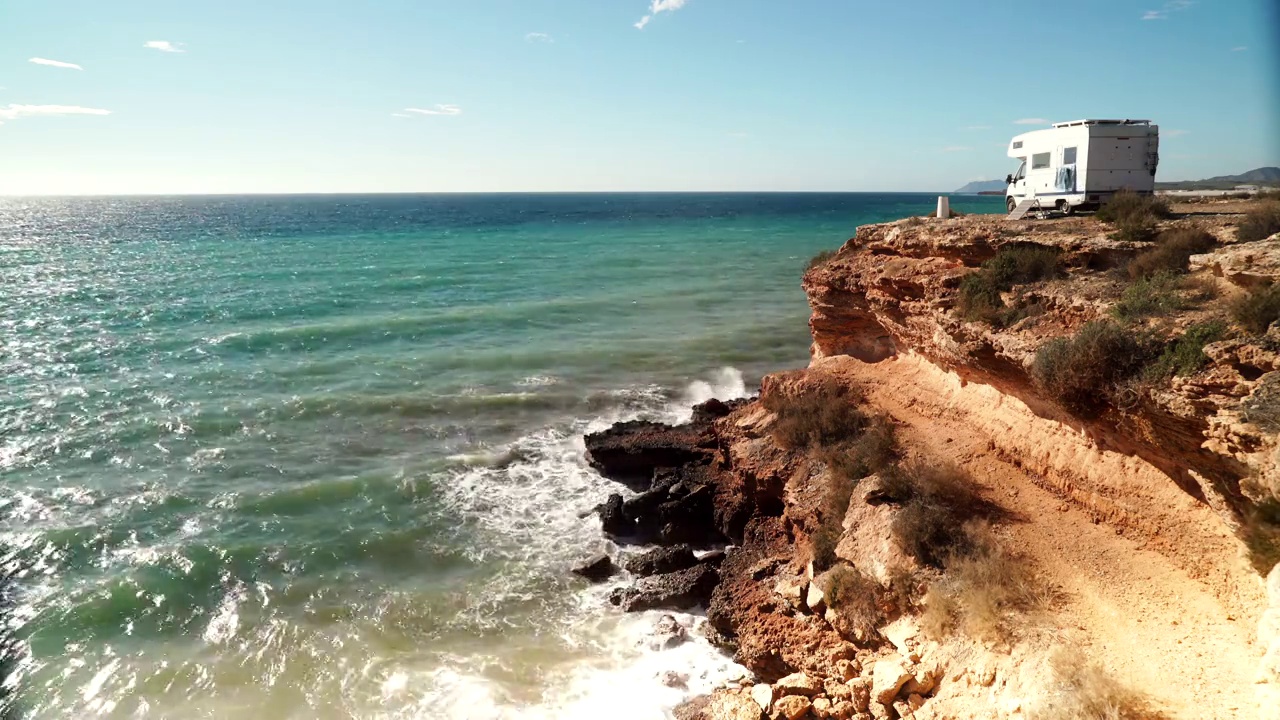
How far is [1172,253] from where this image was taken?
444 inches

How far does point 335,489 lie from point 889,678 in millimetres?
15069

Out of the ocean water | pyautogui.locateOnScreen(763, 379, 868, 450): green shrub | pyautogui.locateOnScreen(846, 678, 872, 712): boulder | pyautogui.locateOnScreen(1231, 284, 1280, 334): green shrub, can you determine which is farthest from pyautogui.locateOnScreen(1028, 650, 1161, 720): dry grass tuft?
pyautogui.locateOnScreen(763, 379, 868, 450): green shrub

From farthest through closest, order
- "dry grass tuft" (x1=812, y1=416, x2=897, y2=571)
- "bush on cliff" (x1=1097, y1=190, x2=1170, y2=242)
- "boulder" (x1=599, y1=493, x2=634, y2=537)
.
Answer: "boulder" (x1=599, y1=493, x2=634, y2=537) < "bush on cliff" (x1=1097, y1=190, x2=1170, y2=242) < "dry grass tuft" (x1=812, y1=416, x2=897, y2=571)

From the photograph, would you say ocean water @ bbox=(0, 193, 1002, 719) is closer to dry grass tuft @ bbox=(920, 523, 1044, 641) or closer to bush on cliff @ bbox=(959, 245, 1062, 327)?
dry grass tuft @ bbox=(920, 523, 1044, 641)

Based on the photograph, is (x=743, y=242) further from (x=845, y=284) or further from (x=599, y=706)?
(x=599, y=706)

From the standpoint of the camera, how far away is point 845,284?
17875 millimetres

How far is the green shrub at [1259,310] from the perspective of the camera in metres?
8.45

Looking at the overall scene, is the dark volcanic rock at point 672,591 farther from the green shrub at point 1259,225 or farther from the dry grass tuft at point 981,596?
the green shrub at point 1259,225

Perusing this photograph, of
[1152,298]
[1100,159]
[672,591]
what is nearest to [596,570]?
[672,591]

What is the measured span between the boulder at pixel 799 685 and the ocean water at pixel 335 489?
1611 millimetres

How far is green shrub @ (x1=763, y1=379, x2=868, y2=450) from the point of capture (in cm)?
1510

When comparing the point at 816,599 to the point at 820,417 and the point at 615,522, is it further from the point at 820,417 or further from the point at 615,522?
the point at 615,522

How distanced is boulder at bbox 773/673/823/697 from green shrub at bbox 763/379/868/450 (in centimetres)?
592

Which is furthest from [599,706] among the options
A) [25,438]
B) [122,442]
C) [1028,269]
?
[25,438]
